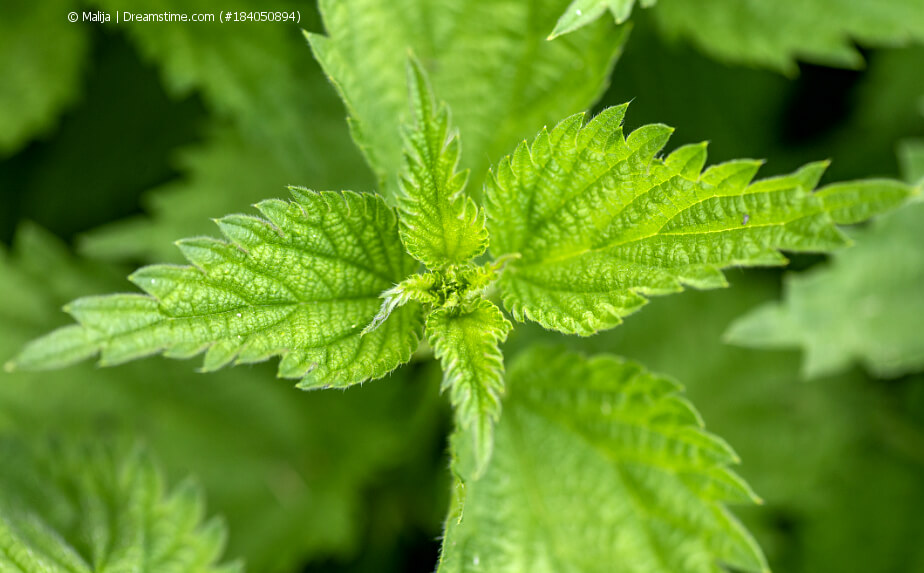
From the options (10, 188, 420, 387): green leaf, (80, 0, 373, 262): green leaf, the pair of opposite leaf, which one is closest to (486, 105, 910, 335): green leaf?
the pair of opposite leaf

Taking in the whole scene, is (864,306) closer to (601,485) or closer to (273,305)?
(601,485)

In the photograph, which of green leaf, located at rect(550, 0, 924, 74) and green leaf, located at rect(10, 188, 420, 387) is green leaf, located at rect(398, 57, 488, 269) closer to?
green leaf, located at rect(10, 188, 420, 387)

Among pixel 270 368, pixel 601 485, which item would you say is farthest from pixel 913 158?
pixel 270 368

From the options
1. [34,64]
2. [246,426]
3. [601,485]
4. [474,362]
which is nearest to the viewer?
[474,362]

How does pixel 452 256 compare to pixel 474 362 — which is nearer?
pixel 474 362

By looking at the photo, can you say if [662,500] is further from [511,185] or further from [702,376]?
[702,376]

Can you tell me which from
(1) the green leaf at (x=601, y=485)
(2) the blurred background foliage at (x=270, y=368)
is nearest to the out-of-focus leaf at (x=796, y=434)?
(2) the blurred background foliage at (x=270, y=368)
